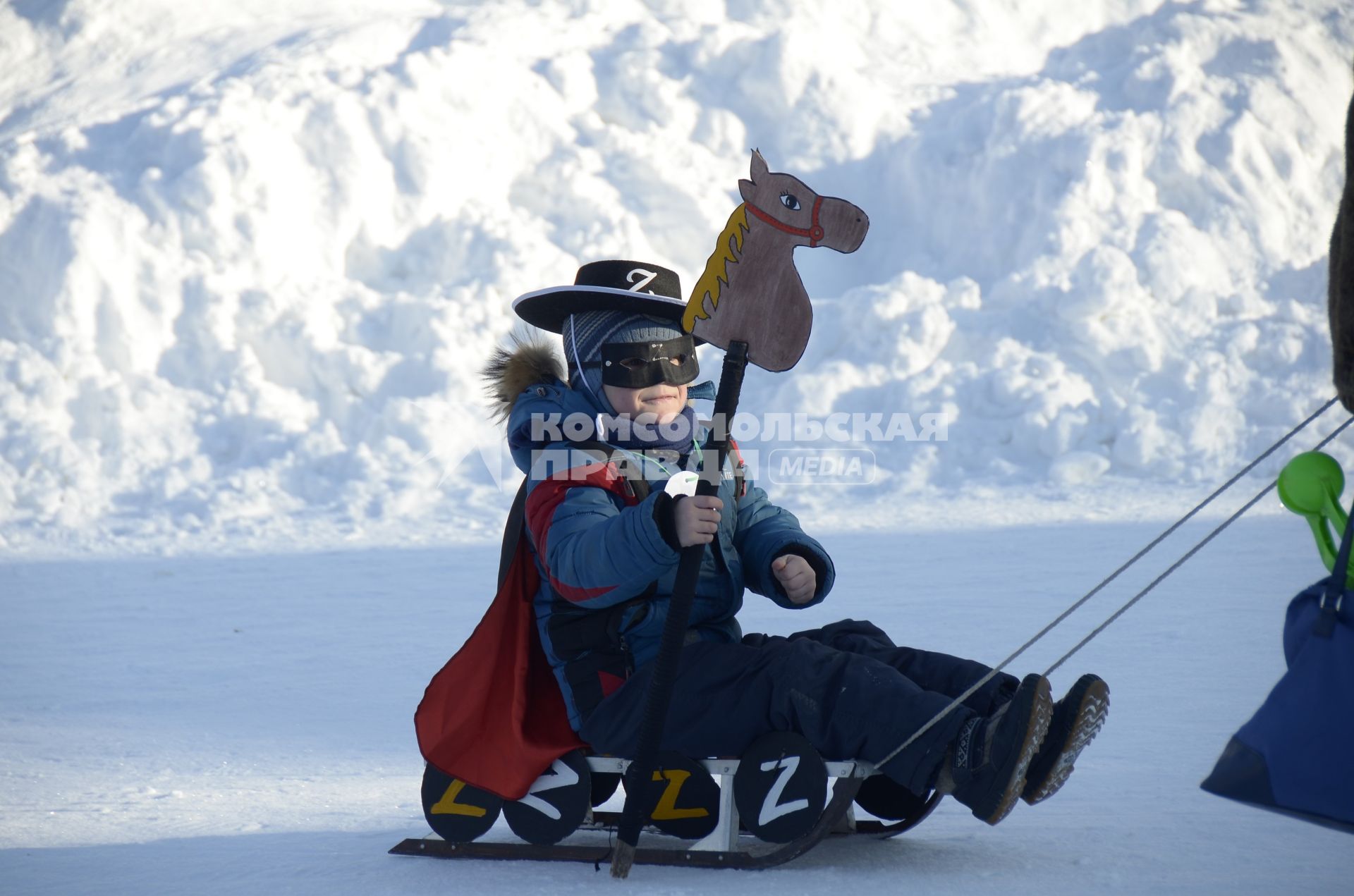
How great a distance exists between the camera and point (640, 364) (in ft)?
8.64

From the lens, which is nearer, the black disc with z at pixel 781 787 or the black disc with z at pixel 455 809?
the black disc with z at pixel 781 787

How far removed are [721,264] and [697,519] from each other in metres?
0.47

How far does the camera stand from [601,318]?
2.69 metres

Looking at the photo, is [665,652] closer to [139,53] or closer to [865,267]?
[865,267]

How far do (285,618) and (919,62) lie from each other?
24.0 feet

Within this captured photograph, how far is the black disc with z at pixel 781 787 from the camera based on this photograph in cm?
232

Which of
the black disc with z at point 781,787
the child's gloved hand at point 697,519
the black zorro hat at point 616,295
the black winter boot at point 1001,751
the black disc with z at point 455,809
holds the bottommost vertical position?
the black disc with z at point 455,809

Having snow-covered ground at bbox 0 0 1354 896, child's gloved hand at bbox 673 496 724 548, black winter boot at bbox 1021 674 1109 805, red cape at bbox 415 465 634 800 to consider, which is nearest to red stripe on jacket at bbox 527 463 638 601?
red cape at bbox 415 465 634 800

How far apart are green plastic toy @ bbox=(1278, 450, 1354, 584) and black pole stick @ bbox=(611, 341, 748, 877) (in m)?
0.87

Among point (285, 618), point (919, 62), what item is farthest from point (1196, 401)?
point (285, 618)

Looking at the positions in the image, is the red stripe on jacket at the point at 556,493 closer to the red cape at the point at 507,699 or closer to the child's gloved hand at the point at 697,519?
the red cape at the point at 507,699

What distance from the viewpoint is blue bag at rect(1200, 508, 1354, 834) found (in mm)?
1741

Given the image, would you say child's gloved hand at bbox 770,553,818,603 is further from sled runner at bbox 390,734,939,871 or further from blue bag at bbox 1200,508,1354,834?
blue bag at bbox 1200,508,1354,834

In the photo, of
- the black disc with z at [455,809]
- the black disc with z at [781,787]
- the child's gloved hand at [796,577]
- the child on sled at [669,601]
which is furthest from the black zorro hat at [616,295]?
the black disc with z at [455,809]
